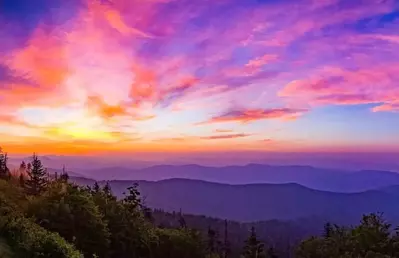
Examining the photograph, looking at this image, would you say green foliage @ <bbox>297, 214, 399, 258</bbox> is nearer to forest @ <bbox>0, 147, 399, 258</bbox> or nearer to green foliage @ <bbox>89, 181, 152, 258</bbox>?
forest @ <bbox>0, 147, 399, 258</bbox>

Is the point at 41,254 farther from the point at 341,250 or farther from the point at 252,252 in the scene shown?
the point at 252,252

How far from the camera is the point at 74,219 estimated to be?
2612 cm

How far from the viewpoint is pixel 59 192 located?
28.1 metres

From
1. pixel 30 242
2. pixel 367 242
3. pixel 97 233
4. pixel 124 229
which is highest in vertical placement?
pixel 30 242

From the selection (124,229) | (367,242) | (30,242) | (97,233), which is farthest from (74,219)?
(367,242)

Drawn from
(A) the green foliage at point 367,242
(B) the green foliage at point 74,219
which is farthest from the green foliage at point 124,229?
(A) the green foliage at point 367,242

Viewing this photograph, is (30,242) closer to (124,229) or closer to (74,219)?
(74,219)

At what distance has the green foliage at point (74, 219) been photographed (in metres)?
25.4

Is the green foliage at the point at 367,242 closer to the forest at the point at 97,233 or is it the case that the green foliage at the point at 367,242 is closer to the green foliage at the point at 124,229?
the forest at the point at 97,233

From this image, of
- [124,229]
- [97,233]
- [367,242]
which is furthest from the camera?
[367,242]

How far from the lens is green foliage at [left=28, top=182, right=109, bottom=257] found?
2542cm

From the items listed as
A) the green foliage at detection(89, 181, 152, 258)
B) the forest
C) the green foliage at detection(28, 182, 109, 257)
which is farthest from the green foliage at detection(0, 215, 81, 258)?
the green foliage at detection(89, 181, 152, 258)

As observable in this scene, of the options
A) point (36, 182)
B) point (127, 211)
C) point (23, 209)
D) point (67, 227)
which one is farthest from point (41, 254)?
point (36, 182)

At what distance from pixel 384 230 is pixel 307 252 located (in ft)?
35.7
